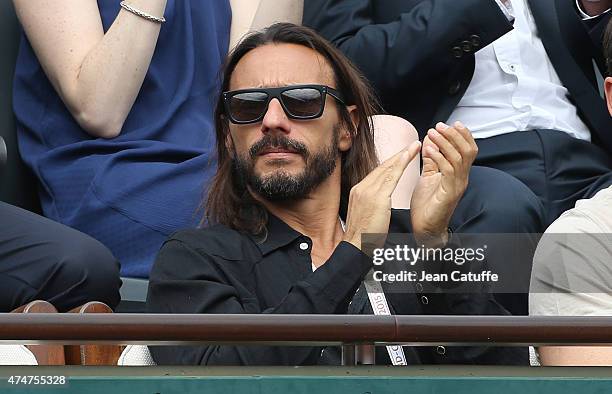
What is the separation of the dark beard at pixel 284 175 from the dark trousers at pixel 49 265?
0.40 metres

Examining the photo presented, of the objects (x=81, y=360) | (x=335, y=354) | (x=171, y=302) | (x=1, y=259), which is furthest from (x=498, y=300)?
(x=1, y=259)

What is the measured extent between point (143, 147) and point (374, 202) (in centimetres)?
100

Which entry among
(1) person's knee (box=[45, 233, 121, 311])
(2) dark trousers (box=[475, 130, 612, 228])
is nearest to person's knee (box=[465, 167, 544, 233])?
(2) dark trousers (box=[475, 130, 612, 228])

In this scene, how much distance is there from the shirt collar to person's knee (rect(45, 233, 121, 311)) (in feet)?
1.37

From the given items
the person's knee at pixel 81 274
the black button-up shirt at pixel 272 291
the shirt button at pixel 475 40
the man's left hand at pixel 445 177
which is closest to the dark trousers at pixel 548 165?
the shirt button at pixel 475 40

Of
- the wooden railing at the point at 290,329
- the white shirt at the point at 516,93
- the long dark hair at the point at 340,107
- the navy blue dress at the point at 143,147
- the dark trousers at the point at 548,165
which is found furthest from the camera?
the white shirt at the point at 516,93

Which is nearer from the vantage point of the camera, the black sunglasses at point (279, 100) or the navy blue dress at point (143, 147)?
the black sunglasses at point (279, 100)

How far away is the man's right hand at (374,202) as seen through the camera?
2.72 meters

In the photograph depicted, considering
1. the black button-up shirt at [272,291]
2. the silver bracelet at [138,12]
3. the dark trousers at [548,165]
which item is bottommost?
the dark trousers at [548,165]

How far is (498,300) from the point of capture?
9.54 ft

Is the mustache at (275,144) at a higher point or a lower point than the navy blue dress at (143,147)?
higher

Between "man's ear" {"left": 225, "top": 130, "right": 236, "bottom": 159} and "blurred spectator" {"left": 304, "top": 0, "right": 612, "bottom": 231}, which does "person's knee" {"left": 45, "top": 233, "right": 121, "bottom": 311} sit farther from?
"blurred spectator" {"left": 304, "top": 0, "right": 612, "bottom": 231}

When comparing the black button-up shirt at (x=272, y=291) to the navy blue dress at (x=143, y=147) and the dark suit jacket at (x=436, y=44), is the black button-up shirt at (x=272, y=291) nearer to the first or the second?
the navy blue dress at (x=143, y=147)

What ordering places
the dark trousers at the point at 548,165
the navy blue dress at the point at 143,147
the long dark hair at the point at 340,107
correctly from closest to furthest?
the long dark hair at the point at 340,107 → the navy blue dress at the point at 143,147 → the dark trousers at the point at 548,165
